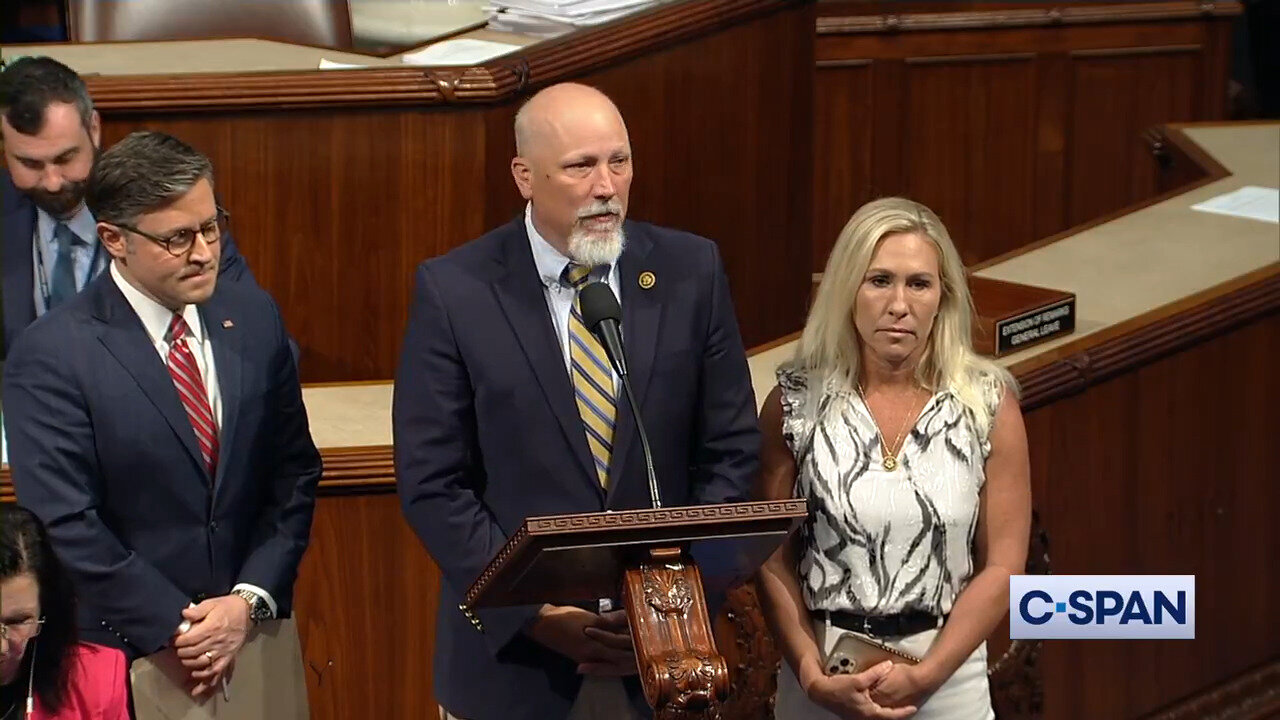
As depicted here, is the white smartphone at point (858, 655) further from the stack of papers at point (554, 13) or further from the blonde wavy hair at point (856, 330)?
the stack of papers at point (554, 13)

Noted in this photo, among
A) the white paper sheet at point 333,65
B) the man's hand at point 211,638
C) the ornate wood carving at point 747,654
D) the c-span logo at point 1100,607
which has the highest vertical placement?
the white paper sheet at point 333,65

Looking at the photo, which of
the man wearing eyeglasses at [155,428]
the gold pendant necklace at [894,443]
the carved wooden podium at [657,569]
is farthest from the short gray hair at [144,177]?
the gold pendant necklace at [894,443]

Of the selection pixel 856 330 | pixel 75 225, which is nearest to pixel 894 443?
pixel 856 330

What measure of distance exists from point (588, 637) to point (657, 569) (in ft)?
0.85

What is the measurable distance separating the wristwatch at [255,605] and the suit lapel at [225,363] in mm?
149

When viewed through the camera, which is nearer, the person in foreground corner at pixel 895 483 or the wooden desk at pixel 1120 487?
the person in foreground corner at pixel 895 483

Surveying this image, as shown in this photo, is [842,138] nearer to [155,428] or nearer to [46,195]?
[46,195]

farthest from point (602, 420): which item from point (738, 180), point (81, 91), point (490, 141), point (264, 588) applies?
point (738, 180)

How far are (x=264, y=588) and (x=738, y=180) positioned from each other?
2092 mm

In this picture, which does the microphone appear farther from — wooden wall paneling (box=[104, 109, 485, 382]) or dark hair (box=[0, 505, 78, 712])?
wooden wall paneling (box=[104, 109, 485, 382])

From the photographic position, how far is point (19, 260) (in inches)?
135

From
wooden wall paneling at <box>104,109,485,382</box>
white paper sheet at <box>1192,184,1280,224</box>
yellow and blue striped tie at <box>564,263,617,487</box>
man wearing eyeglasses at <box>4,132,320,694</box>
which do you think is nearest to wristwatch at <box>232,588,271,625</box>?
man wearing eyeglasses at <box>4,132,320,694</box>

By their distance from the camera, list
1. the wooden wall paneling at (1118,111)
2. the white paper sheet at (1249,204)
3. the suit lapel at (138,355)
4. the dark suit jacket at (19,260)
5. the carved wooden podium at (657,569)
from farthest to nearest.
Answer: the wooden wall paneling at (1118,111) → the white paper sheet at (1249,204) → the dark suit jacket at (19,260) → the suit lapel at (138,355) → the carved wooden podium at (657,569)

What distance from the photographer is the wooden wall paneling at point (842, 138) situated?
6434 mm
